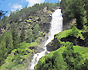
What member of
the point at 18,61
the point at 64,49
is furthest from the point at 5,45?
the point at 64,49

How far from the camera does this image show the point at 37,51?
41.0 metres

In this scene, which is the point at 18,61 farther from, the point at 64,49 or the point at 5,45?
the point at 64,49


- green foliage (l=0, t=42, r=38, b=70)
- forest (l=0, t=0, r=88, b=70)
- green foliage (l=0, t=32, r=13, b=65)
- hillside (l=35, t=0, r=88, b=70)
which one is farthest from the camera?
green foliage (l=0, t=32, r=13, b=65)

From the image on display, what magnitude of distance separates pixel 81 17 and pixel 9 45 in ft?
92.9

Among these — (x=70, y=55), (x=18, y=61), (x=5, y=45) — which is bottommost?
(x=18, y=61)

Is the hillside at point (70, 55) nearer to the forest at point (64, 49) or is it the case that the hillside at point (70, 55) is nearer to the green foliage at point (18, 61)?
the forest at point (64, 49)

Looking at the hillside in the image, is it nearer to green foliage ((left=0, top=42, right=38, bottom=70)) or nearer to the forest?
the forest

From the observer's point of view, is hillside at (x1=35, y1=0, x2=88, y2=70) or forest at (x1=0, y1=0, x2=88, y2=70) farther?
forest at (x1=0, y1=0, x2=88, y2=70)

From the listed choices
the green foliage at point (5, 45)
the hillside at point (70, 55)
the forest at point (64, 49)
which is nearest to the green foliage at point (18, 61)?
the forest at point (64, 49)

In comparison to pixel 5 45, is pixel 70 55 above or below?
below

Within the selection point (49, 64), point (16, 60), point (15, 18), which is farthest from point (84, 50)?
point (15, 18)

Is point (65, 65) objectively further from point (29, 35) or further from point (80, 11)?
point (29, 35)

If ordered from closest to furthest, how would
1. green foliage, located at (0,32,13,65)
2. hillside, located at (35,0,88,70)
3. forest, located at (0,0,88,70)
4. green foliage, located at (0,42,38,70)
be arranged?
1. hillside, located at (35,0,88,70)
2. forest, located at (0,0,88,70)
3. green foliage, located at (0,42,38,70)
4. green foliage, located at (0,32,13,65)

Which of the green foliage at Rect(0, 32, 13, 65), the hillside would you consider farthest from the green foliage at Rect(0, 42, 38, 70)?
the hillside
